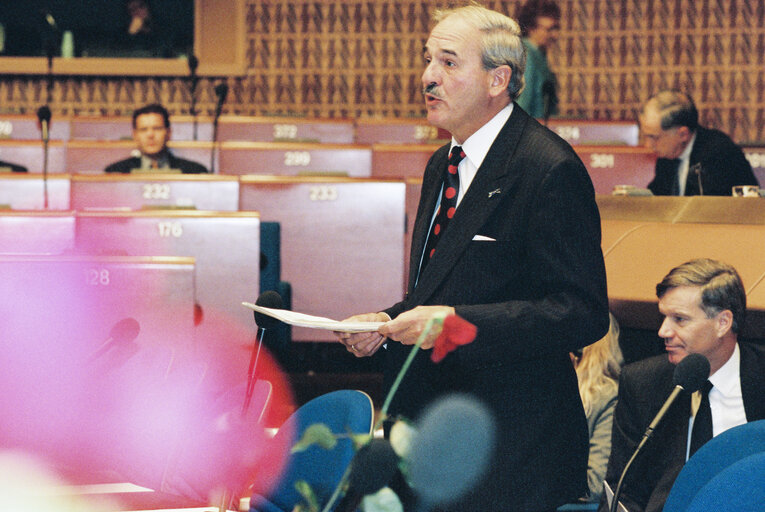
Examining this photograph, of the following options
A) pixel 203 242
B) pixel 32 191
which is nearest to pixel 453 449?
pixel 203 242

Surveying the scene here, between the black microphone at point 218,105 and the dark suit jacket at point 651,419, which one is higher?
the black microphone at point 218,105

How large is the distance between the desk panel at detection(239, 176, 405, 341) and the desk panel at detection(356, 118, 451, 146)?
2.16 m

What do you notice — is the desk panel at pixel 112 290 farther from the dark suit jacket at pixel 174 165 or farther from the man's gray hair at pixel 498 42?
the dark suit jacket at pixel 174 165

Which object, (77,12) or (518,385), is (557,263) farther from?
(77,12)

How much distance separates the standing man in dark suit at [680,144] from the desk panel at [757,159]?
2.76ft

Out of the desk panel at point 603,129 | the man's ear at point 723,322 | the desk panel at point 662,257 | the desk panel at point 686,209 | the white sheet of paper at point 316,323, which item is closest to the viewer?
the white sheet of paper at point 316,323

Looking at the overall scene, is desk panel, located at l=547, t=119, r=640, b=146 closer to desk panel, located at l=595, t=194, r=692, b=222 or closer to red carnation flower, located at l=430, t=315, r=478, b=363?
desk panel, located at l=595, t=194, r=692, b=222

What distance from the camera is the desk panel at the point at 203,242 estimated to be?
3305mm

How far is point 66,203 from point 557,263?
10.6 ft

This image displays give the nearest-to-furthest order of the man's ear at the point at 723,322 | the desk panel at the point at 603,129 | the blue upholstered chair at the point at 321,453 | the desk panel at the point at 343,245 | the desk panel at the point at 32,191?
1. the blue upholstered chair at the point at 321,453
2. the man's ear at the point at 723,322
3. the desk panel at the point at 343,245
4. the desk panel at the point at 32,191
5. the desk panel at the point at 603,129

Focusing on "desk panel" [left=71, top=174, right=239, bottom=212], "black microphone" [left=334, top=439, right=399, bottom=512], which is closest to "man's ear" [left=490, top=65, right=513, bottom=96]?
"black microphone" [left=334, top=439, right=399, bottom=512]

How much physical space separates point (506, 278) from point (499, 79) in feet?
1.04

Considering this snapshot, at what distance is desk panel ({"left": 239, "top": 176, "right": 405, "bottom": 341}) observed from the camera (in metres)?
3.81

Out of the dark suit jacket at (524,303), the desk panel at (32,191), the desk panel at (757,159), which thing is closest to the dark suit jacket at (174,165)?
the desk panel at (32,191)
